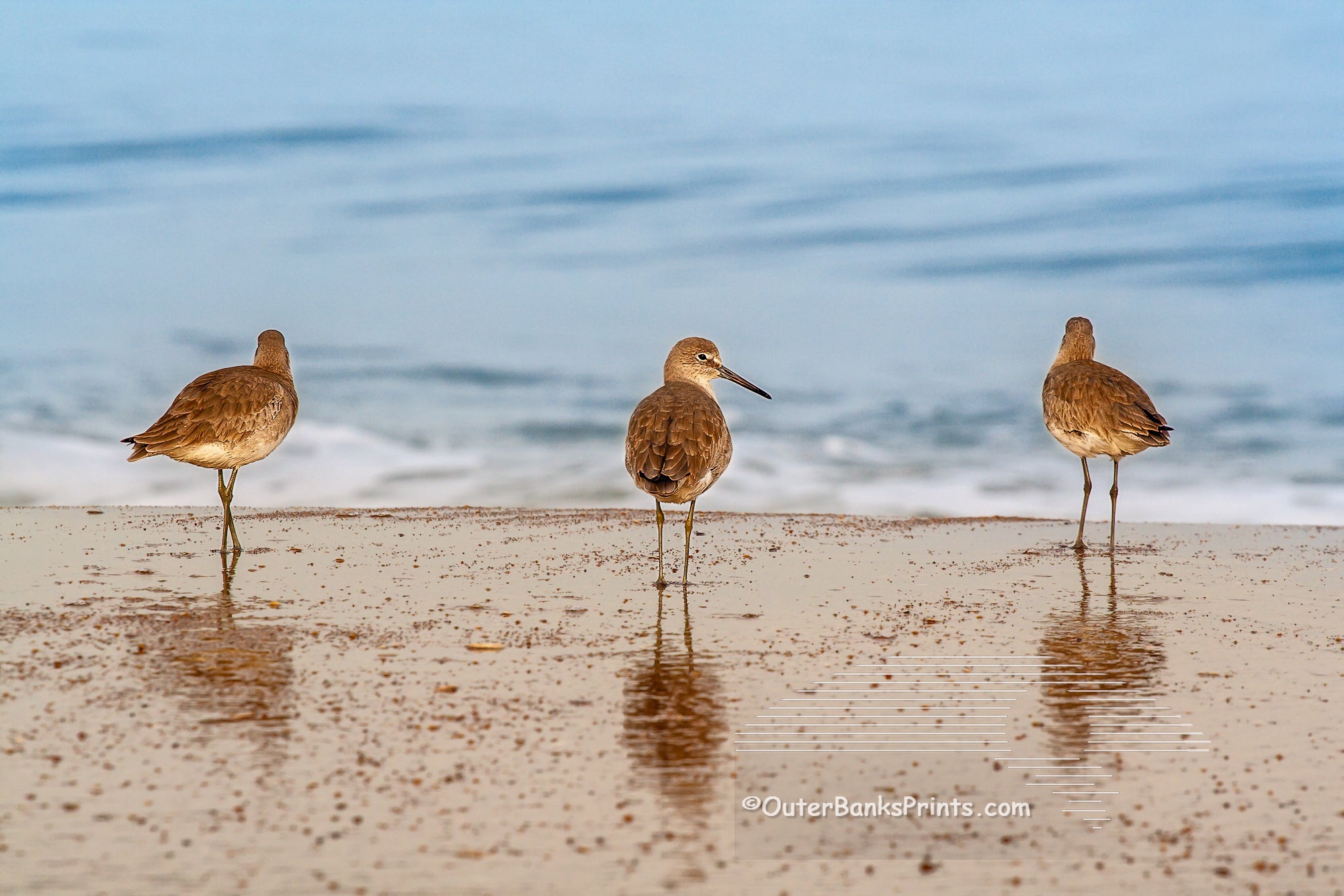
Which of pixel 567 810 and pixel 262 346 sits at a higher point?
pixel 262 346

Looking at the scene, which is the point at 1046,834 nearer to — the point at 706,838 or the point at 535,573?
the point at 706,838

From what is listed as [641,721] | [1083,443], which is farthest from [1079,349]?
[641,721]

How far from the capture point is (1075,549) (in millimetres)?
10703

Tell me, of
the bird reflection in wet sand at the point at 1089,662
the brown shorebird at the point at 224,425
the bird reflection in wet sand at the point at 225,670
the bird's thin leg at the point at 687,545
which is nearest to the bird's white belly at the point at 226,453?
the brown shorebird at the point at 224,425

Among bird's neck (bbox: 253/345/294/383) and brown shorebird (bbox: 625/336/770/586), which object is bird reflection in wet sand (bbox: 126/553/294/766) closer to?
brown shorebird (bbox: 625/336/770/586)

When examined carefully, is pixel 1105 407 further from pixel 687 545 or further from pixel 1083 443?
pixel 687 545

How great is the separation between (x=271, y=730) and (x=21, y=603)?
3.51 metres

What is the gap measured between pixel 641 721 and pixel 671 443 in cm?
370

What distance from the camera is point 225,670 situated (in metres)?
6.12

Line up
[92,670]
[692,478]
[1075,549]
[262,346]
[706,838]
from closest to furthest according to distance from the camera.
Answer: [706,838], [92,670], [692,478], [1075,549], [262,346]

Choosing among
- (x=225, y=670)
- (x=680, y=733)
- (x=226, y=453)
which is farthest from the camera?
(x=226, y=453)

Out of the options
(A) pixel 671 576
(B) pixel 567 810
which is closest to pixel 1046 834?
(B) pixel 567 810

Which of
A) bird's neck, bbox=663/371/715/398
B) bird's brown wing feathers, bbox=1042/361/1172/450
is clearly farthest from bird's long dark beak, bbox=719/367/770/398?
bird's brown wing feathers, bbox=1042/361/1172/450

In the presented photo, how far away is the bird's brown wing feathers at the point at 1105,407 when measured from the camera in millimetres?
11125
